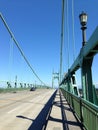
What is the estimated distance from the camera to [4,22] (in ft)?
147

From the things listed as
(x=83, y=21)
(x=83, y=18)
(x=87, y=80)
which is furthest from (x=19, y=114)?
(x=83, y=18)

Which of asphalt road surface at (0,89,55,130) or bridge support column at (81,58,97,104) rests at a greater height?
bridge support column at (81,58,97,104)

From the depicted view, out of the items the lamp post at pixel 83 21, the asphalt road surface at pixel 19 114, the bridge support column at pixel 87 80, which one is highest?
the lamp post at pixel 83 21

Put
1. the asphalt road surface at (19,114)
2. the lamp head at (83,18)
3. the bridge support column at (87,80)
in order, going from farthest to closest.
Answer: the bridge support column at (87,80) → the asphalt road surface at (19,114) → the lamp head at (83,18)

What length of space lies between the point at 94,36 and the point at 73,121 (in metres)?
4.51

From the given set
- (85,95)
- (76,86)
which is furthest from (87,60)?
(76,86)

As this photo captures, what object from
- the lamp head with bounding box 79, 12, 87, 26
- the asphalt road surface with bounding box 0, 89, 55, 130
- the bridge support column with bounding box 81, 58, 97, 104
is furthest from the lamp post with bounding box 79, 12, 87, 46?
the asphalt road surface with bounding box 0, 89, 55, 130

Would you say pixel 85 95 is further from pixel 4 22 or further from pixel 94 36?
pixel 4 22

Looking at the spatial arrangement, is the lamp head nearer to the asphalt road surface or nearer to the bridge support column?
the bridge support column

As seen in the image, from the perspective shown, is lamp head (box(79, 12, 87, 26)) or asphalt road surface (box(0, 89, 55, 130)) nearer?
lamp head (box(79, 12, 87, 26))

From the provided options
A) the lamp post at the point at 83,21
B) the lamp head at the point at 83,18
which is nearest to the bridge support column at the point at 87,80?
the lamp post at the point at 83,21

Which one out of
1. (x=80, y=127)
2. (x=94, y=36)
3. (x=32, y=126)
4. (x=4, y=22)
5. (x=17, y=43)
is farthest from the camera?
(x=17, y=43)

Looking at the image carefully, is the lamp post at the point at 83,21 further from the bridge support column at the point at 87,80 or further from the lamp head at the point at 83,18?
the bridge support column at the point at 87,80

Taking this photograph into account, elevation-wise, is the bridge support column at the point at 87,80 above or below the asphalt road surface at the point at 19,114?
above
